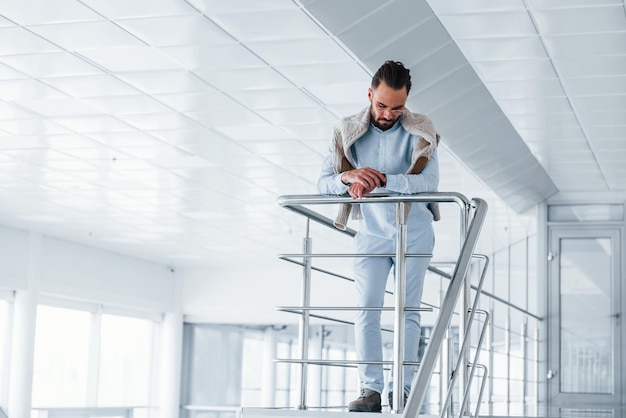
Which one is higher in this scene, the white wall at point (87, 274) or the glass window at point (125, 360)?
the white wall at point (87, 274)

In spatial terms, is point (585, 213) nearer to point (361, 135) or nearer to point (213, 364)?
point (361, 135)

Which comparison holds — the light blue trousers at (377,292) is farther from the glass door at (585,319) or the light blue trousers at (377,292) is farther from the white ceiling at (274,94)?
the glass door at (585,319)

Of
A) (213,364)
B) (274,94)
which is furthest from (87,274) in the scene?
(274,94)

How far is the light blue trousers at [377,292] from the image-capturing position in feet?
10.1

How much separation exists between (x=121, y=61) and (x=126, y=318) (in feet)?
31.8

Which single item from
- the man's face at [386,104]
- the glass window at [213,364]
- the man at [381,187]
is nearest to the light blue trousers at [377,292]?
the man at [381,187]

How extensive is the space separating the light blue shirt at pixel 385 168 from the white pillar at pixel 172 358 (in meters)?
13.0

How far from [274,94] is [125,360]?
942 centimetres

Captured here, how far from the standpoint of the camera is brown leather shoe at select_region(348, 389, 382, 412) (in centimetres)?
300

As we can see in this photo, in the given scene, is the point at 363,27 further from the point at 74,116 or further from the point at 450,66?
the point at 74,116

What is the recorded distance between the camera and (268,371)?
16.0 metres

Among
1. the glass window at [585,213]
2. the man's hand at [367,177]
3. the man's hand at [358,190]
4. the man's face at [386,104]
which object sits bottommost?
the man's hand at [358,190]

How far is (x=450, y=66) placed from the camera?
6.12 meters

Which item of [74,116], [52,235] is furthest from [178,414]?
[74,116]
